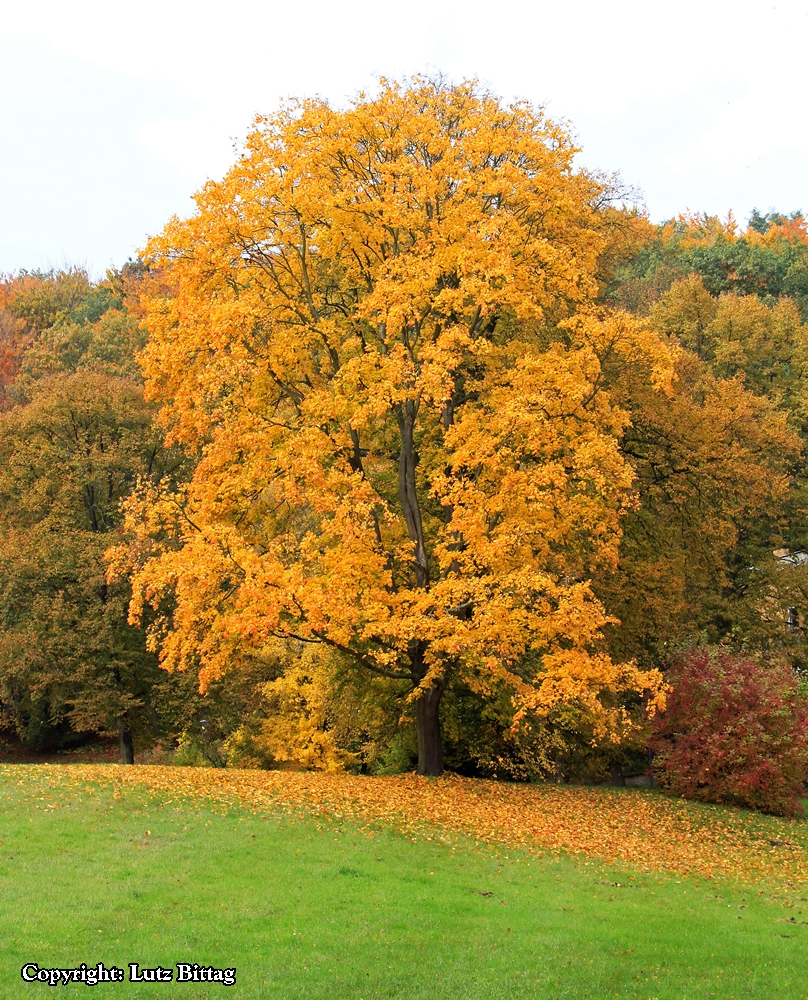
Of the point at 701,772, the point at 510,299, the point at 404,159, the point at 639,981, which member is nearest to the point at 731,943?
the point at 639,981

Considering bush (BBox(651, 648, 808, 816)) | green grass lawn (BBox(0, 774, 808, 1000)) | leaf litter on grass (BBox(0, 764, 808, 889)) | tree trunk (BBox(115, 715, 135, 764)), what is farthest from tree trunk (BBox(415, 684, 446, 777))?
tree trunk (BBox(115, 715, 135, 764))

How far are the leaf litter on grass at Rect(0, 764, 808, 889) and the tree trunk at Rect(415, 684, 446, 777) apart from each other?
1.39 ft

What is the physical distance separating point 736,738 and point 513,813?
597cm

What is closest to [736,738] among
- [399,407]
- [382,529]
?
[382,529]

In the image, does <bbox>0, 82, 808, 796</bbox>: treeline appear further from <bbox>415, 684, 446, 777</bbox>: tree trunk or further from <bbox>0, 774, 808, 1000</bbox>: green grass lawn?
<bbox>0, 774, 808, 1000</bbox>: green grass lawn

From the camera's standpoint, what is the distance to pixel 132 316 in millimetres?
52750

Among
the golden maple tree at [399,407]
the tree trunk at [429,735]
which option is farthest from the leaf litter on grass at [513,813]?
the golden maple tree at [399,407]

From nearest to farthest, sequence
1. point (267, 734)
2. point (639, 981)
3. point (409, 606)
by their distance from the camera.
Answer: point (639, 981), point (409, 606), point (267, 734)

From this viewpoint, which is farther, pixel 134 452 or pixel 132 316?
pixel 132 316

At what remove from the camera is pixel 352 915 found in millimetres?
10219

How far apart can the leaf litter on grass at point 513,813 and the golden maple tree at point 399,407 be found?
191 cm

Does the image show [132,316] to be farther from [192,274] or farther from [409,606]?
[409,606]

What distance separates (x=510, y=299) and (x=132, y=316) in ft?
132

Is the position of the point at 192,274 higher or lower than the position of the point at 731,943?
higher
